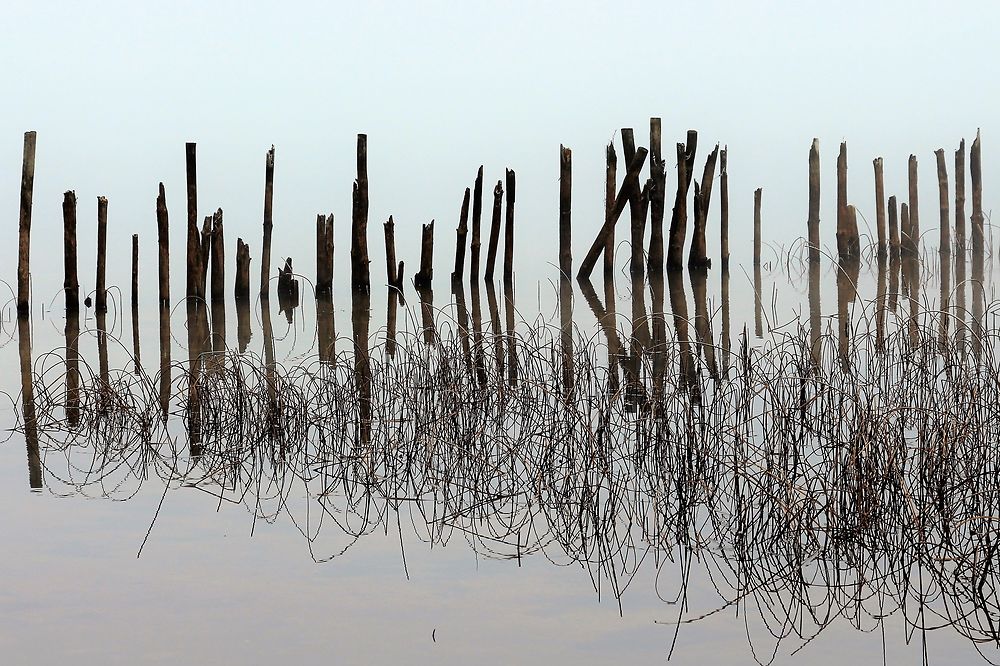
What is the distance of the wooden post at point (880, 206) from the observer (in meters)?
23.0

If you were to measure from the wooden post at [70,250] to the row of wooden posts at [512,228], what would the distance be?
18 millimetres

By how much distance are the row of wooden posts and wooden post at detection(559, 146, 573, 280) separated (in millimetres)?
16

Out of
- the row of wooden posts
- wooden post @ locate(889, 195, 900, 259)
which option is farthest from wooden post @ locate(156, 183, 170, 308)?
wooden post @ locate(889, 195, 900, 259)

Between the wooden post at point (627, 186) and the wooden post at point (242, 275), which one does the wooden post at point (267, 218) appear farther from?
the wooden post at point (627, 186)

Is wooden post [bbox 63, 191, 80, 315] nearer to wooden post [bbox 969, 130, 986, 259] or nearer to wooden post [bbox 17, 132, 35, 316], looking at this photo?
wooden post [bbox 17, 132, 35, 316]

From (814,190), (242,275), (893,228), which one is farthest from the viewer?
(893,228)

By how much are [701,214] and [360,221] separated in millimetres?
6129

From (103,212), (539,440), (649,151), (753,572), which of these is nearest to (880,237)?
(649,151)

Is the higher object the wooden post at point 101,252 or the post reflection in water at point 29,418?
the wooden post at point 101,252

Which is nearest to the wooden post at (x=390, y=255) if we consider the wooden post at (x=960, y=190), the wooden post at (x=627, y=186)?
the wooden post at (x=627, y=186)

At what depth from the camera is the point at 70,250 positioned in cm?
1686

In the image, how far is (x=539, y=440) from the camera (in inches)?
296

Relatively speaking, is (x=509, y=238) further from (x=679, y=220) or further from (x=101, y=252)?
(x=101, y=252)

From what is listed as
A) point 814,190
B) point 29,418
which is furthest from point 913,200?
point 29,418
